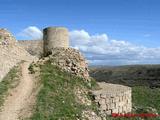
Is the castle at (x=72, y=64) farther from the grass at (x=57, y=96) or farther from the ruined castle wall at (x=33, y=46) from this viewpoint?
the ruined castle wall at (x=33, y=46)

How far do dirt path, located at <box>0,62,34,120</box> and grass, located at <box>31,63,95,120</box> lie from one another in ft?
2.05

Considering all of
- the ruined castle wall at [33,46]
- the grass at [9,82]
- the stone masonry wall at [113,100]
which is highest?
the ruined castle wall at [33,46]

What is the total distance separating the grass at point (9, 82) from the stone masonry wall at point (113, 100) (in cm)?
440

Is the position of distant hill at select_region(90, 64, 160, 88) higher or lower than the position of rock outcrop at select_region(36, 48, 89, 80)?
lower

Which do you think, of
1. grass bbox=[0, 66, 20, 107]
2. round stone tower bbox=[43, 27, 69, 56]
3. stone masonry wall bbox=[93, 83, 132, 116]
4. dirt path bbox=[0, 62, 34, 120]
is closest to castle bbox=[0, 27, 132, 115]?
stone masonry wall bbox=[93, 83, 132, 116]

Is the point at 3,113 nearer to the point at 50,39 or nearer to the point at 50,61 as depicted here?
the point at 50,61

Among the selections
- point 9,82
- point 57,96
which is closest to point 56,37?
point 9,82

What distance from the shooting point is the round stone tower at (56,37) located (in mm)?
29516

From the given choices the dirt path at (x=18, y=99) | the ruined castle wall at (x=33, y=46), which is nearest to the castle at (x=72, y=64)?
the dirt path at (x=18, y=99)

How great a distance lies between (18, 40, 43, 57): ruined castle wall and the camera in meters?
31.2

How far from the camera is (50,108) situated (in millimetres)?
19594

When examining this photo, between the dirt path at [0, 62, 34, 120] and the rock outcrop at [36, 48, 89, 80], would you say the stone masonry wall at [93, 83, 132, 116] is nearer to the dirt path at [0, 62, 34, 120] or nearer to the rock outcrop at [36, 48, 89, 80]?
the rock outcrop at [36, 48, 89, 80]

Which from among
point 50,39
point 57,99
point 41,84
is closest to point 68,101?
point 57,99

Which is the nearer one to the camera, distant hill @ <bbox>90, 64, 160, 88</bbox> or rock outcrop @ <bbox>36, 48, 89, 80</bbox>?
rock outcrop @ <bbox>36, 48, 89, 80</bbox>
